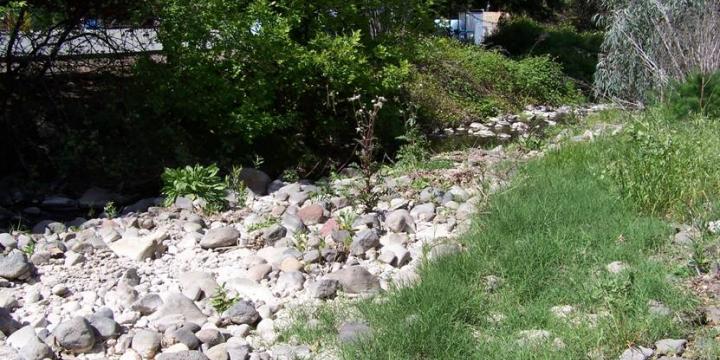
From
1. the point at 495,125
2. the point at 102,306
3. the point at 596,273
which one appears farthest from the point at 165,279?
the point at 495,125

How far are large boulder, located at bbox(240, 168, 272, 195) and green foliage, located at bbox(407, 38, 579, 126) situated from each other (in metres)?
4.31

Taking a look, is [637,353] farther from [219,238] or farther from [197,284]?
[219,238]

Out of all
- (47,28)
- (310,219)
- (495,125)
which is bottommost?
(495,125)

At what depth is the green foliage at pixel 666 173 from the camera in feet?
20.9

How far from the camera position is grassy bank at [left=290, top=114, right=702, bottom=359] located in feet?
14.6

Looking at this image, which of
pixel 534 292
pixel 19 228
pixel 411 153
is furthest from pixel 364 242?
pixel 411 153

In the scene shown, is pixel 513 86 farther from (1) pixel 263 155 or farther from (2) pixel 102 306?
(2) pixel 102 306

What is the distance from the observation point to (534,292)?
5.11 m

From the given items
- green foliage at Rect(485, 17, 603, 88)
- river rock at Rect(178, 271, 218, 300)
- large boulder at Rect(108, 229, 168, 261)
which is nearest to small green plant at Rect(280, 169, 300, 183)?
large boulder at Rect(108, 229, 168, 261)

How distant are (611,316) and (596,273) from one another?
28.5 inches

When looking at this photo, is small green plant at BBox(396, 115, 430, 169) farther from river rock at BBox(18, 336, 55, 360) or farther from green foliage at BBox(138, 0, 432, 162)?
river rock at BBox(18, 336, 55, 360)

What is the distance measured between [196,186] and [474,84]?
8.79 metres

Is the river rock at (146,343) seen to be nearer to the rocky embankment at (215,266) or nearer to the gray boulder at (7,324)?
the rocky embankment at (215,266)

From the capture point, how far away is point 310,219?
7188 millimetres
